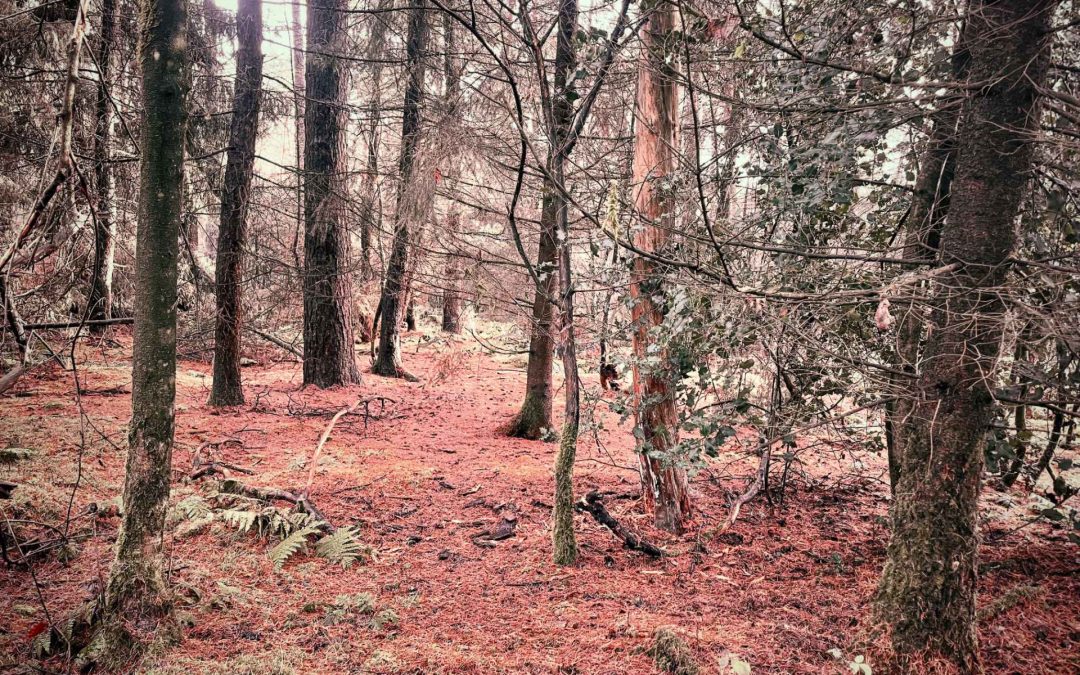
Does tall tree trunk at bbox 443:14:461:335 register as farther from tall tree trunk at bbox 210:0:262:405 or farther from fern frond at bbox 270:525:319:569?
fern frond at bbox 270:525:319:569

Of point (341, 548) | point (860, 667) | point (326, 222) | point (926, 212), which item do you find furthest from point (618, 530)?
point (326, 222)

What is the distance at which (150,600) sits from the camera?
333cm

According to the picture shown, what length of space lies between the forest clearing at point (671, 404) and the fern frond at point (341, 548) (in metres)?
0.03

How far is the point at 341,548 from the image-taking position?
4.54 m

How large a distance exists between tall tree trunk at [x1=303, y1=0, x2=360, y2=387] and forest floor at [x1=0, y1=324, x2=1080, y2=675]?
8.47 feet

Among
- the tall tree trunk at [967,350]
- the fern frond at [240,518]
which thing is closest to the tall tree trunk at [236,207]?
the fern frond at [240,518]

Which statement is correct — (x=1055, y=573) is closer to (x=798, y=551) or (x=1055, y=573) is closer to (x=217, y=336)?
(x=798, y=551)

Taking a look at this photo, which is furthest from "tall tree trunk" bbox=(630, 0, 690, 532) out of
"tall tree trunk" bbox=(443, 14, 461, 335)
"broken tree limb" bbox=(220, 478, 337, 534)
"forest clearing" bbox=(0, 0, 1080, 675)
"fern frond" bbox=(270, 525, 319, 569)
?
"broken tree limb" bbox=(220, 478, 337, 534)

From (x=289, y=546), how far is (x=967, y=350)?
14.7 ft

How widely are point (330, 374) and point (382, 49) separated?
4913 mm

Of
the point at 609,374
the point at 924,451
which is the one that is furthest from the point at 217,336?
the point at 924,451

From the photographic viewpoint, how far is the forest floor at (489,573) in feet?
11.1

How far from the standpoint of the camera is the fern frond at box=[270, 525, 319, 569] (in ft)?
14.2

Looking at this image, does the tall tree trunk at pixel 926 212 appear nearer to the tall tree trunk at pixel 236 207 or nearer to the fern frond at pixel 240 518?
the fern frond at pixel 240 518
